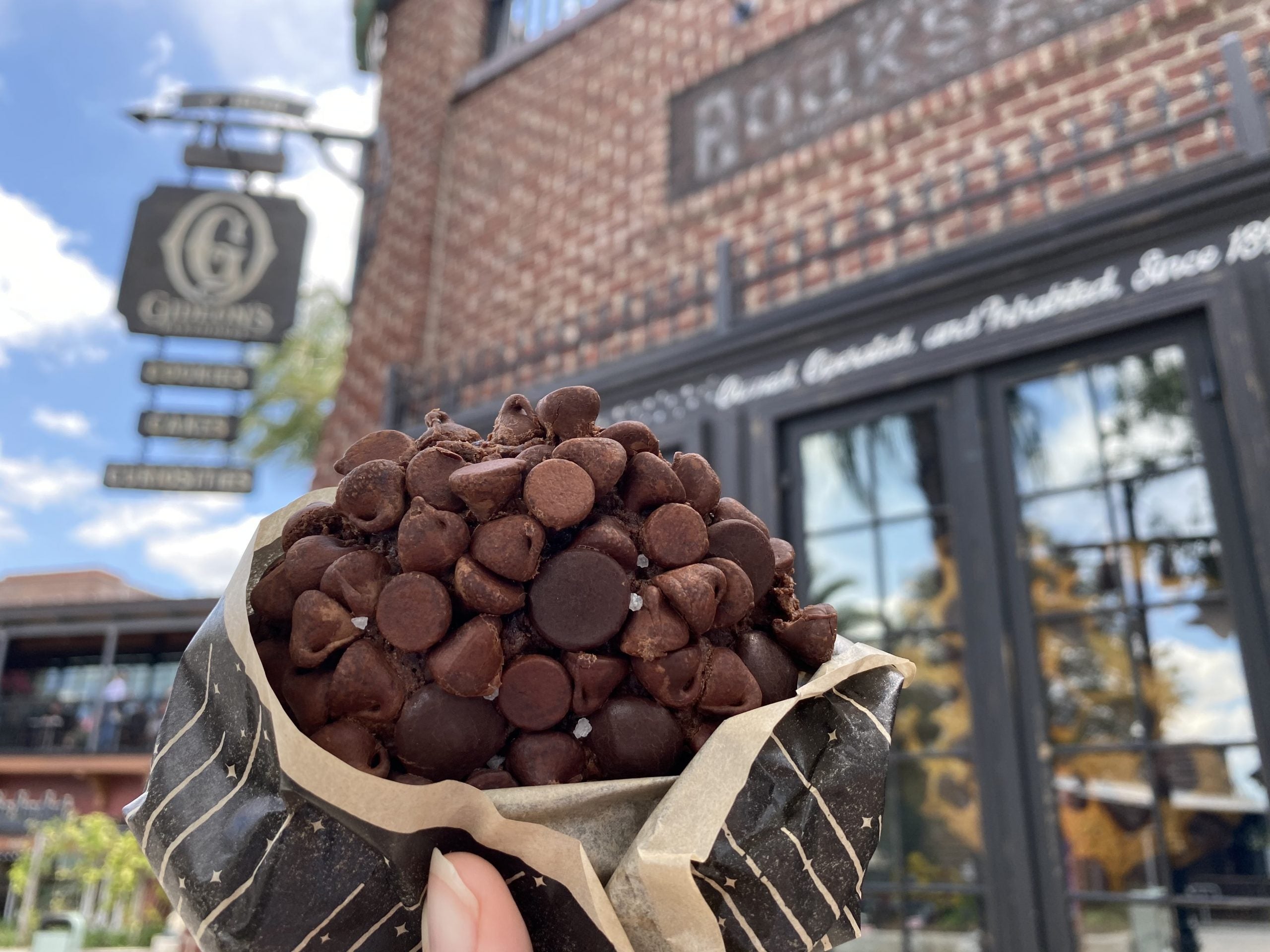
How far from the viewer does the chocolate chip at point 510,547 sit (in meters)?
0.59

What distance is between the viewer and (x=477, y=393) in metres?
5.36

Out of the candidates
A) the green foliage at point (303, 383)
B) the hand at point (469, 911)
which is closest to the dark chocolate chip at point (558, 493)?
the hand at point (469, 911)

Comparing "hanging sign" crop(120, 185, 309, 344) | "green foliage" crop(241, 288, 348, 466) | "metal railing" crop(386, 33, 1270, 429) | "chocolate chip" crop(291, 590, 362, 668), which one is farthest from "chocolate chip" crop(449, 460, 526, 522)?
"green foliage" crop(241, 288, 348, 466)

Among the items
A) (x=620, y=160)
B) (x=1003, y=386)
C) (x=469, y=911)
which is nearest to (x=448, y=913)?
(x=469, y=911)

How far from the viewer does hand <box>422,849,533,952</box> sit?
57 centimetres

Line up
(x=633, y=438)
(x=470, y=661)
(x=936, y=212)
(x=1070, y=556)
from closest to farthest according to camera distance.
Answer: (x=470, y=661) → (x=633, y=438) → (x=1070, y=556) → (x=936, y=212)

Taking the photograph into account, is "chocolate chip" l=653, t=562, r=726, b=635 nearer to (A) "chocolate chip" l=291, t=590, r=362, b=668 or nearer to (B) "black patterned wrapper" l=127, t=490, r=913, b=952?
(B) "black patterned wrapper" l=127, t=490, r=913, b=952

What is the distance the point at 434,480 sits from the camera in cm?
63

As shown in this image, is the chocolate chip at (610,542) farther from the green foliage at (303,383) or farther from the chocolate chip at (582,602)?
the green foliage at (303,383)

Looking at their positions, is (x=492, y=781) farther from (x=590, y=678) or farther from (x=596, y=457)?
(x=596, y=457)

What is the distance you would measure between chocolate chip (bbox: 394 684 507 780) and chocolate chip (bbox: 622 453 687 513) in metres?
0.19

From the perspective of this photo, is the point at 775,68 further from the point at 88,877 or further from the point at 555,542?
the point at 88,877

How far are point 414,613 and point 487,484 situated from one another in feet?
0.33

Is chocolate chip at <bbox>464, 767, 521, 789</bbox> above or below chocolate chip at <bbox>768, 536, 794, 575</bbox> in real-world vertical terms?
below
